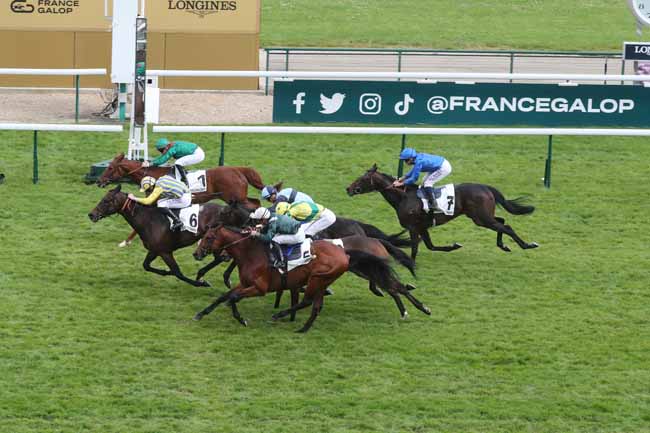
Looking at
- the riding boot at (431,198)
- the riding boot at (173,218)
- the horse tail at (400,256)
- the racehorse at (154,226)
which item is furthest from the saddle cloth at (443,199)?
the riding boot at (173,218)

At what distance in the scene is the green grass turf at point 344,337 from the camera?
9.27 meters

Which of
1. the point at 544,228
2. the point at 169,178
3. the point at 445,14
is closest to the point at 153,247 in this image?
the point at 169,178

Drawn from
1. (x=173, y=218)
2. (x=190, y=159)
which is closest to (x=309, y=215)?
(x=173, y=218)

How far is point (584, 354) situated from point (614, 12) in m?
28.0

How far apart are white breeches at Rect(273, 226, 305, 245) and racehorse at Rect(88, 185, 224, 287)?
137 cm

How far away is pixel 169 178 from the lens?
475 inches

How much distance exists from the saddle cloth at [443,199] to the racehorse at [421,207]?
0.05 meters

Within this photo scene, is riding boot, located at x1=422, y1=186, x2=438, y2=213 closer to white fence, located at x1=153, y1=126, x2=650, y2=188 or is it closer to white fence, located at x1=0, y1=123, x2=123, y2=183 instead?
white fence, located at x1=153, y1=126, x2=650, y2=188

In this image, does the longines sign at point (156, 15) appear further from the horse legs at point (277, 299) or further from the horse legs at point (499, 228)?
the horse legs at point (277, 299)

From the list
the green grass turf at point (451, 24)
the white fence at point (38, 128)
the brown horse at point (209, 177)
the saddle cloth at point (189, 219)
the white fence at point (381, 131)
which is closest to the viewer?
the saddle cloth at point (189, 219)

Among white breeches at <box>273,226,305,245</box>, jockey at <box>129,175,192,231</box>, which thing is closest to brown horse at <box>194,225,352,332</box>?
white breeches at <box>273,226,305,245</box>

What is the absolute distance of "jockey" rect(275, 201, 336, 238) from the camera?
36.3ft

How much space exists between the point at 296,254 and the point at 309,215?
0.54m

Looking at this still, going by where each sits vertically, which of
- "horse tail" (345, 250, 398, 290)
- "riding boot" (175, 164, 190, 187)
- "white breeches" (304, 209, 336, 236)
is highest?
"riding boot" (175, 164, 190, 187)
